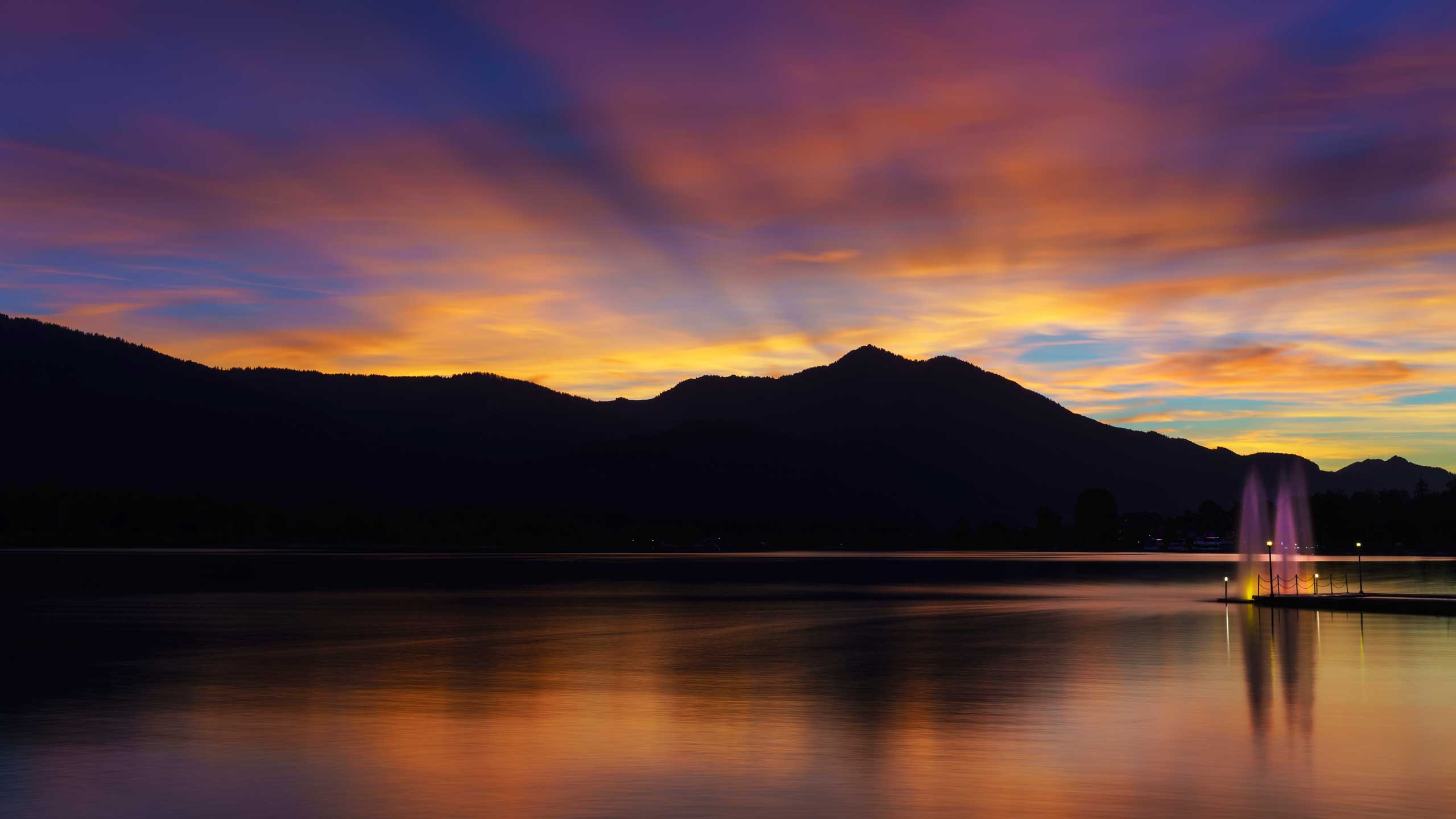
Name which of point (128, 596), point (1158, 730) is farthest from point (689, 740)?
point (128, 596)

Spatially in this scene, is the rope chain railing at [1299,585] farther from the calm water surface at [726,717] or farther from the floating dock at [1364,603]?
the calm water surface at [726,717]

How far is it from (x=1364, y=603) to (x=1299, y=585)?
4103cm

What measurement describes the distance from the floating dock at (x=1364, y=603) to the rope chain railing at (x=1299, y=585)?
125 inches

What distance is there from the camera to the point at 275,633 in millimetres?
62812

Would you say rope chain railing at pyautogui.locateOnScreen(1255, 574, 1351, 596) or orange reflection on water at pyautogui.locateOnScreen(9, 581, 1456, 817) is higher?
rope chain railing at pyautogui.locateOnScreen(1255, 574, 1351, 596)

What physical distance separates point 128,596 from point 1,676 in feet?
188

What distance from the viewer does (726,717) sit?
113ft

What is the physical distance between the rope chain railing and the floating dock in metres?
3.16

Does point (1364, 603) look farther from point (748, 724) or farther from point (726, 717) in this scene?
point (748, 724)

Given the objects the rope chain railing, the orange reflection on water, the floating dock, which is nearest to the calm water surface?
the orange reflection on water

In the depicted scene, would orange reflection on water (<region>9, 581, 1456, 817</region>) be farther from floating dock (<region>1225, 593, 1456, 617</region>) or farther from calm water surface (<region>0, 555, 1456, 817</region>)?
floating dock (<region>1225, 593, 1456, 617</region>)

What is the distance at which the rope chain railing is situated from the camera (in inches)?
3922

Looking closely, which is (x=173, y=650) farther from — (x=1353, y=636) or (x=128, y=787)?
(x=1353, y=636)

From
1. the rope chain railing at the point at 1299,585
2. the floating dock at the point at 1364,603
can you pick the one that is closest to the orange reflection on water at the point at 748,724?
the floating dock at the point at 1364,603
